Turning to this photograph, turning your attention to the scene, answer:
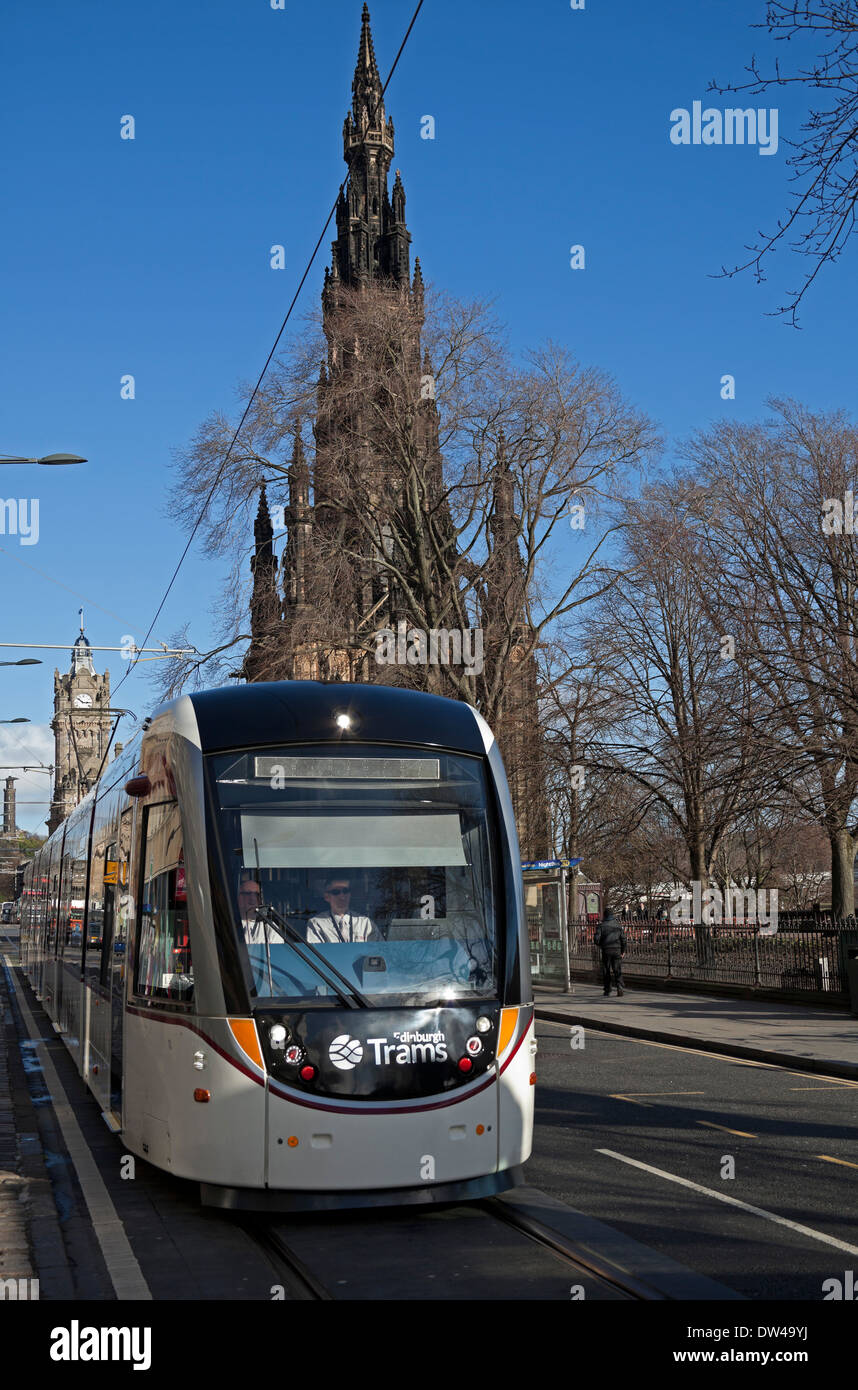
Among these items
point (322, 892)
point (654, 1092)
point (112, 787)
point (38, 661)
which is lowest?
point (654, 1092)

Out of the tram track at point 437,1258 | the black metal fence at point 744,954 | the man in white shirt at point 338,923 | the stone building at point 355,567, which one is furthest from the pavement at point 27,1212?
the stone building at point 355,567

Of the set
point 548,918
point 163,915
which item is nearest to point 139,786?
point 163,915

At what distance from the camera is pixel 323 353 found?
33.1 metres

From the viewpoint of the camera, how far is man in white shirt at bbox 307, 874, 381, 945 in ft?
27.1

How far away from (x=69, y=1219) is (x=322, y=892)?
230 cm

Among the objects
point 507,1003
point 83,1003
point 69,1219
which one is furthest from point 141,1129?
point 83,1003

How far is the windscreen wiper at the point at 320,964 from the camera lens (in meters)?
8.10

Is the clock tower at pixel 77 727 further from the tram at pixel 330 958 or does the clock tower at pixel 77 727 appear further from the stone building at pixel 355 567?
the tram at pixel 330 958

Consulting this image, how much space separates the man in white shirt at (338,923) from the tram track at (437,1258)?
1.54m

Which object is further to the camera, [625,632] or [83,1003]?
[625,632]

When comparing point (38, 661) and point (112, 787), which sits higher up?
point (38, 661)

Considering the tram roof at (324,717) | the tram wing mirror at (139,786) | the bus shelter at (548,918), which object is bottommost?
the bus shelter at (548,918)

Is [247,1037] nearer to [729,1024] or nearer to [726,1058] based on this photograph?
[726,1058]
